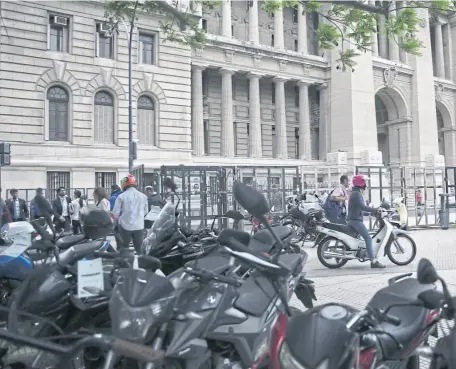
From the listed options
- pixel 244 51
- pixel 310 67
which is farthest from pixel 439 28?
pixel 244 51

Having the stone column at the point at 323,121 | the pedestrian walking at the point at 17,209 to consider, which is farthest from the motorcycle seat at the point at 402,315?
the stone column at the point at 323,121

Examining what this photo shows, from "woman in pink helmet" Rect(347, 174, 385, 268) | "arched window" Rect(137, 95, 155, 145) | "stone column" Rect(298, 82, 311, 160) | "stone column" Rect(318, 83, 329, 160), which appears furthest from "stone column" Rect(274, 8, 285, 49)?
"woman in pink helmet" Rect(347, 174, 385, 268)

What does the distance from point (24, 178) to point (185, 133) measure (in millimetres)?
9655

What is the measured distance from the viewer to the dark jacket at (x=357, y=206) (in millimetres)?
9078

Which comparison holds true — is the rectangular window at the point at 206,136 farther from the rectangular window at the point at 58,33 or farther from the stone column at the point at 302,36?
the rectangular window at the point at 58,33

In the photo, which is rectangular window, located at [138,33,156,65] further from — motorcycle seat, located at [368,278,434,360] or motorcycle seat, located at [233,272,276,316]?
motorcycle seat, located at [368,278,434,360]

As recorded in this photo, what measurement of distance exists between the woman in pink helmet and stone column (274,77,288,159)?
28.1 m

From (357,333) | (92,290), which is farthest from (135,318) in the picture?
(357,333)

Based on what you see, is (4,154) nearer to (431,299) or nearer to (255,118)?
(431,299)

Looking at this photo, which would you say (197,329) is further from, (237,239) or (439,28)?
(439,28)

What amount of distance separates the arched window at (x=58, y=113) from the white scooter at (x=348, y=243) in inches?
733

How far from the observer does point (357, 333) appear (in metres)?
2.39

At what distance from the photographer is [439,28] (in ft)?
153

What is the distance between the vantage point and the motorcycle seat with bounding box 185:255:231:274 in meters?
3.39
